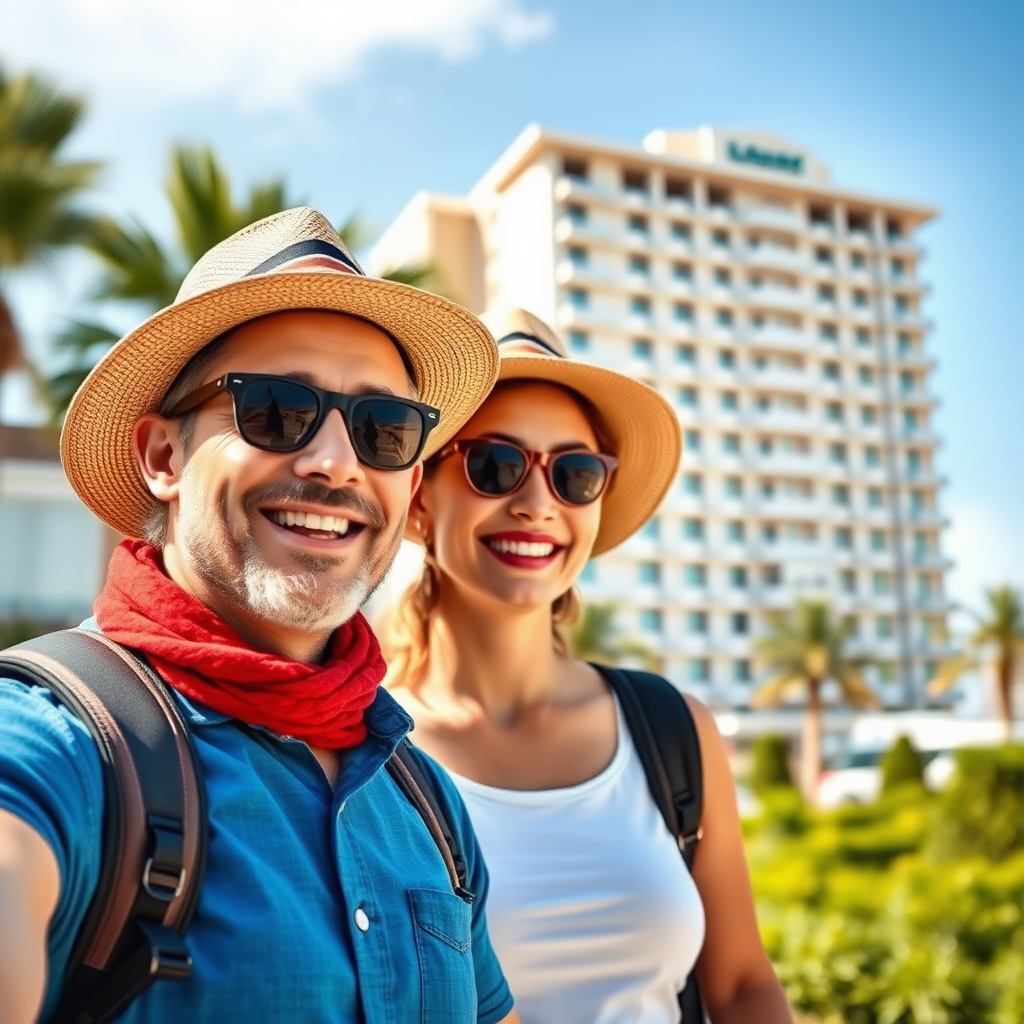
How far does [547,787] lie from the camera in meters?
2.63

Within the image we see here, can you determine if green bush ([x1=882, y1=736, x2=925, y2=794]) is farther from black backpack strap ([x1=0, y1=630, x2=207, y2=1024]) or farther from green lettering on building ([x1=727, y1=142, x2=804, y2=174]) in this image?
green lettering on building ([x1=727, y1=142, x2=804, y2=174])

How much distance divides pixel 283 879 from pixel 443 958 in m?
0.32

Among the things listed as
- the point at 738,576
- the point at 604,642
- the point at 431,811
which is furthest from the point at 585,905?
the point at 738,576

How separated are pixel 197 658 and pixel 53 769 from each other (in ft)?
0.99

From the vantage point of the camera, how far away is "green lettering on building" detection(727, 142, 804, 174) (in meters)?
68.2

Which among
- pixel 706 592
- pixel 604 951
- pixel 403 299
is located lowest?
pixel 604 951

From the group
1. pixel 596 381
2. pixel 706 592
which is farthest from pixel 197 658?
pixel 706 592

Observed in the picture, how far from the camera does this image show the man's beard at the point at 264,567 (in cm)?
175

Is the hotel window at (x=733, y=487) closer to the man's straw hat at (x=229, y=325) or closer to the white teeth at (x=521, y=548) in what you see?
the white teeth at (x=521, y=548)

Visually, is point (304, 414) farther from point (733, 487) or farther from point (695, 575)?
point (733, 487)

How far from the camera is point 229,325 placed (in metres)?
1.87

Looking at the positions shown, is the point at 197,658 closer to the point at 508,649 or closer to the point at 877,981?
the point at 508,649

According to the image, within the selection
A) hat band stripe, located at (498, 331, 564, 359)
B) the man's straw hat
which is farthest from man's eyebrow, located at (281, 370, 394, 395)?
hat band stripe, located at (498, 331, 564, 359)

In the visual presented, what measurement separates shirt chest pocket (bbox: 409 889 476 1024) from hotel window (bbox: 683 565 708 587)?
58.9 meters
